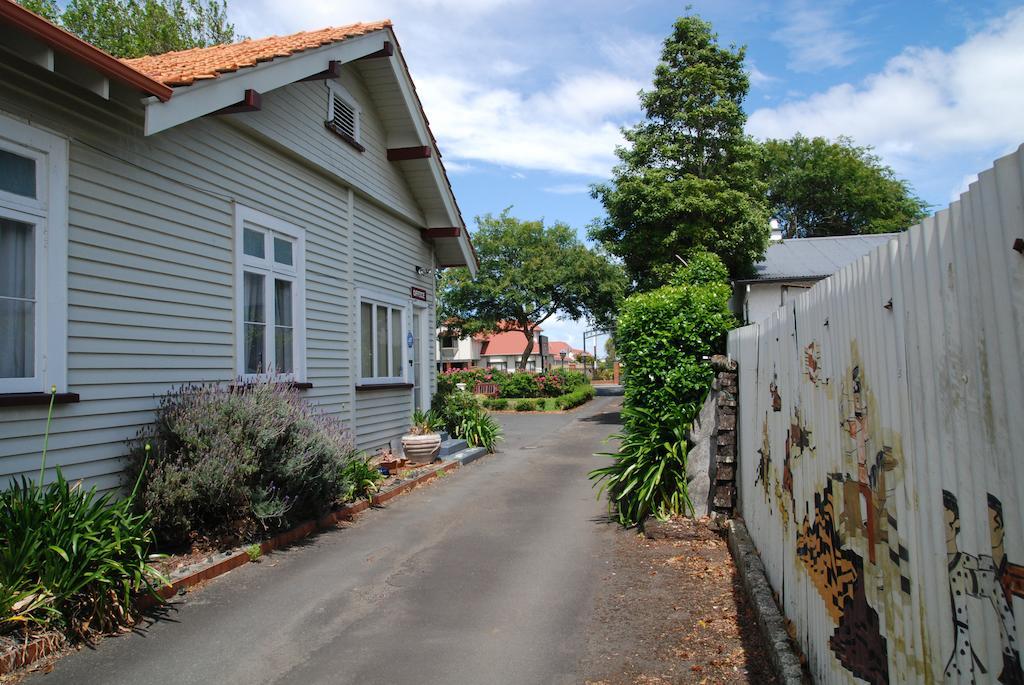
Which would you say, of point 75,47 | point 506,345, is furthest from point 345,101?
point 506,345

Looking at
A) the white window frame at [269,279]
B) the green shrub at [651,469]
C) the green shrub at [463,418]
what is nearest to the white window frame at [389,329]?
the green shrub at [463,418]

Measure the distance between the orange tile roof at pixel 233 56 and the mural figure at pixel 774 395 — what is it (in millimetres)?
5625

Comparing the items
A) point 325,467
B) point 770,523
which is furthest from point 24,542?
point 770,523

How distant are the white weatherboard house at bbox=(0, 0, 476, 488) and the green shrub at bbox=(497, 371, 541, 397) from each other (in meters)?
20.2

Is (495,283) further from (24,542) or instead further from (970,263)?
(970,263)

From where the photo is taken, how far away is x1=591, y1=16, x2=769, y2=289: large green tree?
2258 cm

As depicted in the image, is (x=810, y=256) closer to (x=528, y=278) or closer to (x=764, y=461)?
(x=528, y=278)

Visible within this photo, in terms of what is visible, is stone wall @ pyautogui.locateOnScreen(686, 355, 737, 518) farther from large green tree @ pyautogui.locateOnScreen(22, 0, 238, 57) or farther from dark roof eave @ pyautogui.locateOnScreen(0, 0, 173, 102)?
large green tree @ pyautogui.locateOnScreen(22, 0, 238, 57)

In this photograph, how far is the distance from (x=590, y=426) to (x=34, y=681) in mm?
18940

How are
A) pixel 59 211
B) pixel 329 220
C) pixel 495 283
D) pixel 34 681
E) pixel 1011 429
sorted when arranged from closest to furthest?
pixel 1011 429 < pixel 34 681 < pixel 59 211 < pixel 329 220 < pixel 495 283

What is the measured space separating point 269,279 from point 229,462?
3.29 metres

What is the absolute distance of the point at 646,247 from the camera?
77.2 feet

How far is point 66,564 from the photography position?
4699 mm

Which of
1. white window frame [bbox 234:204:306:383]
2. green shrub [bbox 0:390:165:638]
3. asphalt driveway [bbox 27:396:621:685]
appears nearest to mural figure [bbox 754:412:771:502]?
asphalt driveway [bbox 27:396:621:685]
